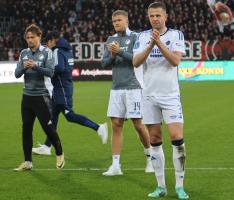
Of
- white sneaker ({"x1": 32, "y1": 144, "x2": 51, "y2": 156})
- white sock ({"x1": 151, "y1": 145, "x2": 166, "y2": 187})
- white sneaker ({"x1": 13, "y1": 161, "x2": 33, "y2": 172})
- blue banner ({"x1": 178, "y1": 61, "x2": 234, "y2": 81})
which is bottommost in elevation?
blue banner ({"x1": 178, "y1": 61, "x2": 234, "y2": 81})

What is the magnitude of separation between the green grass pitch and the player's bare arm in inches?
61.5

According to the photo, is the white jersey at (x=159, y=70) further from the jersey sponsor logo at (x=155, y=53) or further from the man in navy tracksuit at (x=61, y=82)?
the man in navy tracksuit at (x=61, y=82)

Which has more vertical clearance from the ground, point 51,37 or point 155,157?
point 51,37

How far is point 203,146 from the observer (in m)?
12.1

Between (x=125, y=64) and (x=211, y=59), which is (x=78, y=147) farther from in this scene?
(x=211, y=59)

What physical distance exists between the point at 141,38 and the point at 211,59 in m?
28.0

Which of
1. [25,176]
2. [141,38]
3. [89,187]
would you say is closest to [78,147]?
[25,176]

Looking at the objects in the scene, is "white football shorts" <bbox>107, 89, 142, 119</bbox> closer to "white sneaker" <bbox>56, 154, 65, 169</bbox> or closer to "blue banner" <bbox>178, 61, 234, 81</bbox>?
"white sneaker" <bbox>56, 154, 65, 169</bbox>

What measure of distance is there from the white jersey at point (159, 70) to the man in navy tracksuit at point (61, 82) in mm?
3492

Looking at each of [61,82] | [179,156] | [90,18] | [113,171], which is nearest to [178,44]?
[179,156]

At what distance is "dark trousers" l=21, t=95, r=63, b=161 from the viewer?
960cm

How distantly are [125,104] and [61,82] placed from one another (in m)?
2.03

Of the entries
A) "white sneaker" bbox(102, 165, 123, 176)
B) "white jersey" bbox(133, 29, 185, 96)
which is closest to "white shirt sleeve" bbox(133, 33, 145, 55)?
"white jersey" bbox(133, 29, 185, 96)

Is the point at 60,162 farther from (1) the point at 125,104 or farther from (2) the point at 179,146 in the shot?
(2) the point at 179,146
